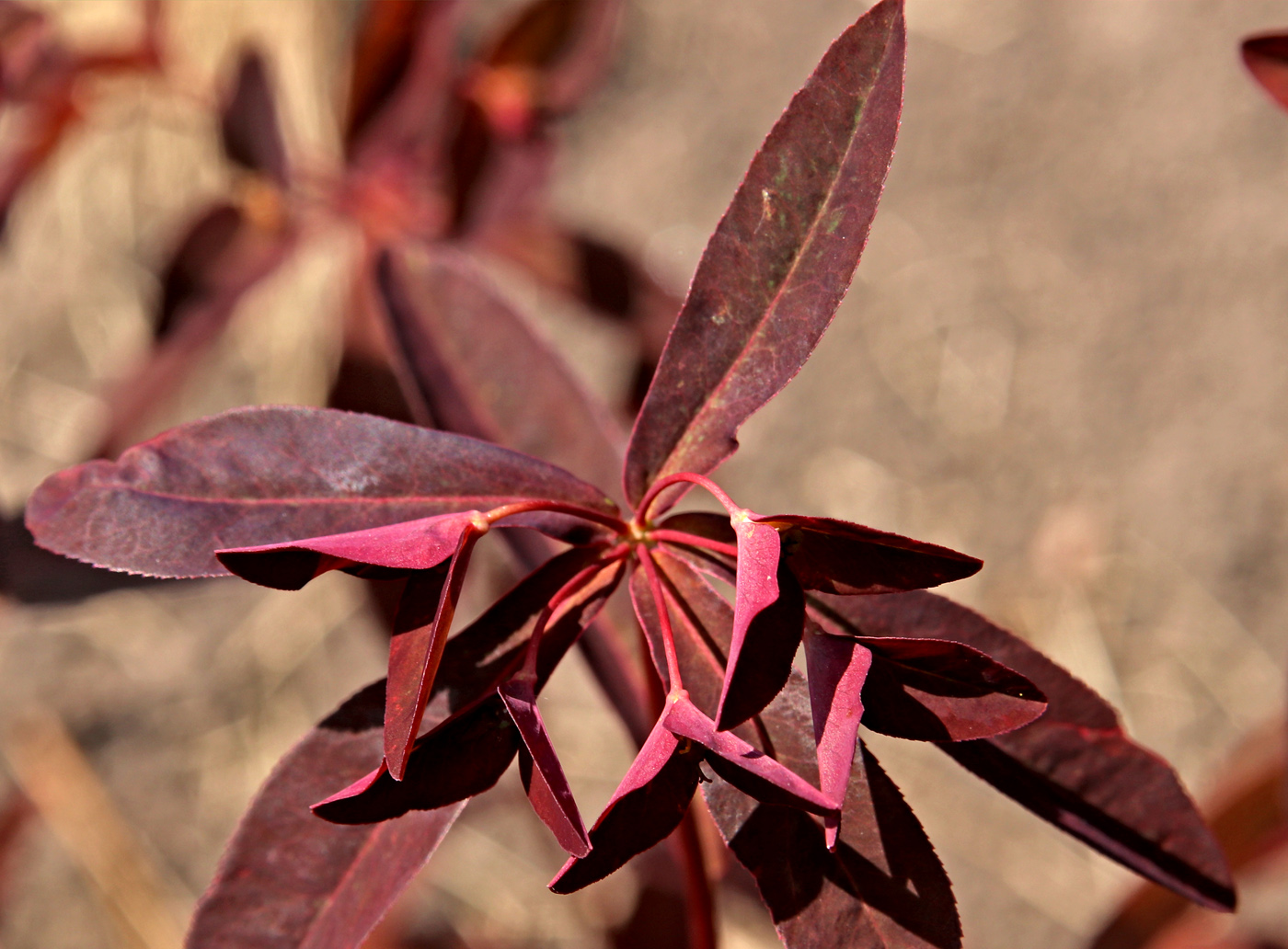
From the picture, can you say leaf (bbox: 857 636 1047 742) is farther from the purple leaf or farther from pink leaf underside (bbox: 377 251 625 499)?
pink leaf underside (bbox: 377 251 625 499)

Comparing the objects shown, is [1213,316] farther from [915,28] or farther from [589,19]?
[589,19]

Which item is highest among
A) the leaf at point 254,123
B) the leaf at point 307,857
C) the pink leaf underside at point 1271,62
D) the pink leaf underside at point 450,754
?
the pink leaf underside at point 1271,62

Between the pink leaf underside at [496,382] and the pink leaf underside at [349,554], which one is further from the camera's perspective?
the pink leaf underside at [496,382]

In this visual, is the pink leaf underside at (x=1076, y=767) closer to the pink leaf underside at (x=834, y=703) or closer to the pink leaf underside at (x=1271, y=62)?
the pink leaf underside at (x=834, y=703)

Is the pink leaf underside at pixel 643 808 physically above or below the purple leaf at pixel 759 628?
below

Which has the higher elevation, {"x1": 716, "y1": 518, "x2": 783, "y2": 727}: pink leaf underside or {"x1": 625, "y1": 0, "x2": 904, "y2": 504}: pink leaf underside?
{"x1": 625, "y1": 0, "x2": 904, "y2": 504}: pink leaf underside

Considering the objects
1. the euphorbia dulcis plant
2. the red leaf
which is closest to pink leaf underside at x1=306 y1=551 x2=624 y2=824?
the euphorbia dulcis plant

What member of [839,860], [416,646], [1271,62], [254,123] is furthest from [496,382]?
[254,123]

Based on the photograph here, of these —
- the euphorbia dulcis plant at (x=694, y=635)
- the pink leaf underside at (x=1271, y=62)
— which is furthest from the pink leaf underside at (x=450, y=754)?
the pink leaf underside at (x=1271, y=62)
